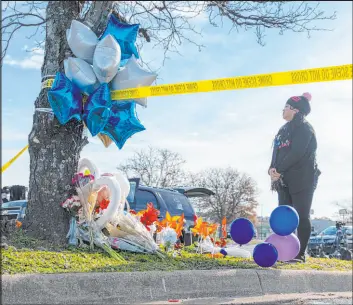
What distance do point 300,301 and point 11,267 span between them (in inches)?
95.6

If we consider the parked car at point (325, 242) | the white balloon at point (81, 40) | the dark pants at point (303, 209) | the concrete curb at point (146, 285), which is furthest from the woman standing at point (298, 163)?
the parked car at point (325, 242)

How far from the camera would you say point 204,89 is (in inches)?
167

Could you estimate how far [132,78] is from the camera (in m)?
5.19

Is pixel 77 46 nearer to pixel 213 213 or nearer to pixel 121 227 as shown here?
pixel 121 227

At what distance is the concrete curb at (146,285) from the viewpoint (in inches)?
126

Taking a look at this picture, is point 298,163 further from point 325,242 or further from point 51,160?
point 325,242

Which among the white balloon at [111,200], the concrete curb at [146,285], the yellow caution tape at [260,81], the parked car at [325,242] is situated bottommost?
the parked car at [325,242]

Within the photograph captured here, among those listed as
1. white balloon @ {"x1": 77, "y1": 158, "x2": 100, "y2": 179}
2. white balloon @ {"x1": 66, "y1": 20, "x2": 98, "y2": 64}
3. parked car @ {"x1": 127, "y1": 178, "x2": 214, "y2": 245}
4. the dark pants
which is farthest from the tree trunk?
parked car @ {"x1": 127, "y1": 178, "x2": 214, "y2": 245}

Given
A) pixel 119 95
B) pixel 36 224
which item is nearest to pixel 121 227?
pixel 36 224

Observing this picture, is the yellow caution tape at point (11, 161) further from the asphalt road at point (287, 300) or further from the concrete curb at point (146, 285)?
the asphalt road at point (287, 300)

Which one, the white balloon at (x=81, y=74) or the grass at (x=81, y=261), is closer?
the grass at (x=81, y=261)

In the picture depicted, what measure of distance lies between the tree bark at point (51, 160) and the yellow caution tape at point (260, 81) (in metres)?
1.00

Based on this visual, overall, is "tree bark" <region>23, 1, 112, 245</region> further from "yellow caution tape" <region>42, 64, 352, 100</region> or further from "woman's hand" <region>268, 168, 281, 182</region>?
"woman's hand" <region>268, 168, 281, 182</region>

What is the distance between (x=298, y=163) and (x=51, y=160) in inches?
118
